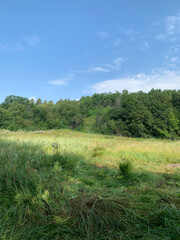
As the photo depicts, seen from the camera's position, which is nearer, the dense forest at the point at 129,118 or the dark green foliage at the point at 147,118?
the dark green foliage at the point at 147,118

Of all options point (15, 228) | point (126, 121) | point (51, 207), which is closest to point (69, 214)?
point (51, 207)

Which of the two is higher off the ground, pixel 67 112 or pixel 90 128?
pixel 67 112

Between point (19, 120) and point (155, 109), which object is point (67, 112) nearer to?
point (19, 120)

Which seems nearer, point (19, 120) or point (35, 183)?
point (35, 183)

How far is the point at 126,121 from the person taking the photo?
1886 inches

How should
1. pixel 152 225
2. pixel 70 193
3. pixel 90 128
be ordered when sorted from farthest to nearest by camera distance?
pixel 90 128 < pixel 70 193 < pixel 152 225

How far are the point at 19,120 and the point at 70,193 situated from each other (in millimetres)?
59059

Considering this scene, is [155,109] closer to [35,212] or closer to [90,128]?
[90,128]

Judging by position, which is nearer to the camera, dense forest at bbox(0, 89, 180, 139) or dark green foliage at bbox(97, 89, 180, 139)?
dark green foliage at bbox(97, 89, 180, 139)

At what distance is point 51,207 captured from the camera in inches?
103

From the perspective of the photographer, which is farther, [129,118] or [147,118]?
[129,118]

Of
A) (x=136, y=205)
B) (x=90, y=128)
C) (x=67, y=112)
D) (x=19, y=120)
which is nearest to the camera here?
(x=136, y=205)

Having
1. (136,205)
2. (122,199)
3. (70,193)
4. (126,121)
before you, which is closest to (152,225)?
(136,205)

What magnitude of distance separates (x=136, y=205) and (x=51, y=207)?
136 cm
